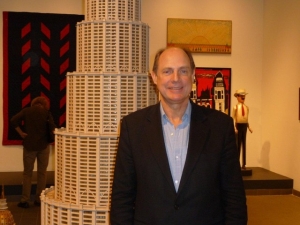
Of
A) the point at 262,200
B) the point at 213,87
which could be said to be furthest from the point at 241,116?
the point at 262,200

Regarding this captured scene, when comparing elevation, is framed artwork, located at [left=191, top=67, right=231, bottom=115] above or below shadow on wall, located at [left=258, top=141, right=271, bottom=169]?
above

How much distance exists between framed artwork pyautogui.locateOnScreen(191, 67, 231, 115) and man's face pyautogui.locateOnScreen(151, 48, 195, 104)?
8.89m

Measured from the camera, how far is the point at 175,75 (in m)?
2.33

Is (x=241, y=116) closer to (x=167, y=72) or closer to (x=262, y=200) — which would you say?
(x=262, y=200)

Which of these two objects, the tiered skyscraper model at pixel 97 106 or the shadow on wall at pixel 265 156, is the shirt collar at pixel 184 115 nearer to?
the tiered skyscraper model at pixel 97 106

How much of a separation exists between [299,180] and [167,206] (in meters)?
7.95

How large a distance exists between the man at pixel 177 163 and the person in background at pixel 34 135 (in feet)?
19.5

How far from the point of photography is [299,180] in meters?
9.74

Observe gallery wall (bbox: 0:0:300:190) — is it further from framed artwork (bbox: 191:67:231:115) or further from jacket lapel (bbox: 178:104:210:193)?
jacket lapel (bbox: 178:104:210:193)

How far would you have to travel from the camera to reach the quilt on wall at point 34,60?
10.5 m

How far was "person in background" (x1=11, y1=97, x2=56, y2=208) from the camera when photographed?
8.20 m

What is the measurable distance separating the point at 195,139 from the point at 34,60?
8.66 meters

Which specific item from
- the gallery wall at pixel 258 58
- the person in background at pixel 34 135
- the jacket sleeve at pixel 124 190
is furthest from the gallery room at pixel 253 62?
the jacket sleeve at pixel 124 190

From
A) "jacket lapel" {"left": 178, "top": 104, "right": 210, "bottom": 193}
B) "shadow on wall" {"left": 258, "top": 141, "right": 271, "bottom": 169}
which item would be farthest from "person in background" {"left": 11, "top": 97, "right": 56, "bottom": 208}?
"jacket lapel" {"left": 178, "top": 104, "right": 210, "bottom": 193}
